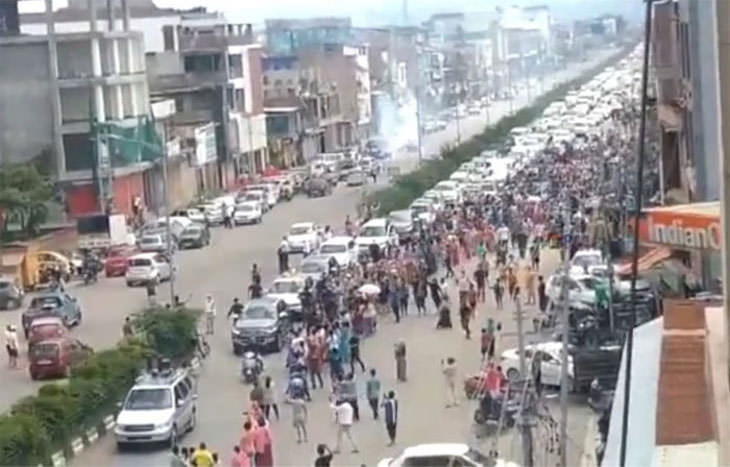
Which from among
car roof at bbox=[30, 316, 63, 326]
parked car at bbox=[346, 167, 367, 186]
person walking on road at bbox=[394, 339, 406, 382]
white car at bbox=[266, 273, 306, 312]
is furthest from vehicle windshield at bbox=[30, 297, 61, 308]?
parked car at bbox=[346, 167, 367, 186]

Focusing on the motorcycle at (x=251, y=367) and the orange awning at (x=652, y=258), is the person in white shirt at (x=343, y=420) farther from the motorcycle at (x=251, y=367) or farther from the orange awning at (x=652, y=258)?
the orange awning at (x=652, y=258)

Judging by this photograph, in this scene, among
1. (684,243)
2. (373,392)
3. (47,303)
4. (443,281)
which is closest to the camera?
(684,243)

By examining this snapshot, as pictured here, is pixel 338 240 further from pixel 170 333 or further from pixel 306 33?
pixel 306 33

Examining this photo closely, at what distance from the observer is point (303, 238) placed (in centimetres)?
731

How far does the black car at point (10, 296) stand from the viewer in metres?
6.46

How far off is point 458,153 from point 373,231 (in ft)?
7.17

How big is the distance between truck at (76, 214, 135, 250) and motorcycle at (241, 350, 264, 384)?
2404 mm

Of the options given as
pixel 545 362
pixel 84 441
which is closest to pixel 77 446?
pixel 84 441

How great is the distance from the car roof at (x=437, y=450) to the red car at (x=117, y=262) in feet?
10.6

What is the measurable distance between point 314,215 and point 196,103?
215 cm

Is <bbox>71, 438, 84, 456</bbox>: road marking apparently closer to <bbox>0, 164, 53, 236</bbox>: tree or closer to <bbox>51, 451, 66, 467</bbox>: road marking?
<bbox>51, 451, 66, 467</bbox>: road marking

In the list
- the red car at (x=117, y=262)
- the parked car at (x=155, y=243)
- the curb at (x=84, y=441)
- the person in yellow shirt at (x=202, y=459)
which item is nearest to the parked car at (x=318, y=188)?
the parked car at (x=155, y=243)

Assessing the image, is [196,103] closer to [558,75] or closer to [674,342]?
[558,75]

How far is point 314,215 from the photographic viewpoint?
26.1ft
